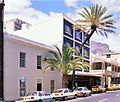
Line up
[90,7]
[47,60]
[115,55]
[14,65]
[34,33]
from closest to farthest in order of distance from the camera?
1. [14,65]
2. [47,60]
3. [90,7]
4. [34,33]
5. [115,55]

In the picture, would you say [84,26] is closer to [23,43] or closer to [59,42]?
[59,42]

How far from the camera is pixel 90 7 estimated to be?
45.2m

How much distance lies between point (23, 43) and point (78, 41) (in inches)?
879

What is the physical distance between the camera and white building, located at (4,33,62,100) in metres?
33.3

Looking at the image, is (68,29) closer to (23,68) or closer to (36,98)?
(23,68)

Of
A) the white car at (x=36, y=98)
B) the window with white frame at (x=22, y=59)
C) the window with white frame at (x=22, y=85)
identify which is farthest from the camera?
the window with white frame at (x=22, y=59)

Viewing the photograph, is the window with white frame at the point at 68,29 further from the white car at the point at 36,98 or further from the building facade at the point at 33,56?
the white car at the point at 36,98

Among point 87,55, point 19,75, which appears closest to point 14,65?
point 19,75

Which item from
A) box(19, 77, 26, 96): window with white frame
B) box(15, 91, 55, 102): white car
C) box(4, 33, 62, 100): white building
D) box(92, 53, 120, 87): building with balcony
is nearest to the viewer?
box(15, 91, 55, 102): white car

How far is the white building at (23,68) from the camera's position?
3334cm

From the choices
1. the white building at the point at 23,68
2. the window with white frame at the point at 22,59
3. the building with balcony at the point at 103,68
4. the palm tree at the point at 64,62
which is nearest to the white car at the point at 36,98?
the white building at the point at 23,68

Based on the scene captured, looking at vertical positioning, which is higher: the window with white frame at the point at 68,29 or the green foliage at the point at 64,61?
the window with white frame at the point at 68,29

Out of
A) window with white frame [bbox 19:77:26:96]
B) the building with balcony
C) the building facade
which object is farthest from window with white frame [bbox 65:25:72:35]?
window with white frame [bbox 19:77:26:96]

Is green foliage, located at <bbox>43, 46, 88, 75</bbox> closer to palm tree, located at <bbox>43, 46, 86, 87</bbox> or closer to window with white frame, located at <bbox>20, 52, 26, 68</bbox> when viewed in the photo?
palm tree, located at <bbox>43, 46, 86, 87</bbox>
